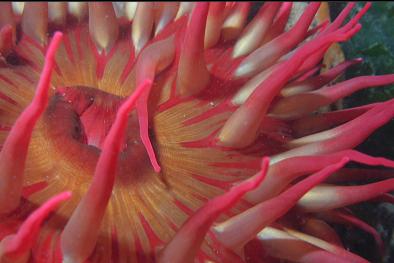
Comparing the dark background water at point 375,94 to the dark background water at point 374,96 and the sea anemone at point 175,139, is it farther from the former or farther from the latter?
the sea anemone at point 175,139

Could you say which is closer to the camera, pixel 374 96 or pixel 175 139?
pixel 175 139

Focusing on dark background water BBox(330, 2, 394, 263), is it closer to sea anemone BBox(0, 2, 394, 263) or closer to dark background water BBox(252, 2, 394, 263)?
dark background water BBox(252, 2, 394, 263)

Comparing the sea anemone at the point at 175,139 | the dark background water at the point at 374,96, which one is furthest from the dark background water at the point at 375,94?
the sea anemone at the point at 175,139

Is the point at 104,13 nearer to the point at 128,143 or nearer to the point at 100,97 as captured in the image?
the point at 100,97

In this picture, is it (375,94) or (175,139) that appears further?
(375,94)

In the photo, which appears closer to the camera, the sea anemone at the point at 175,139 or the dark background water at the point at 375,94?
the sea anemone at the point at 175,139

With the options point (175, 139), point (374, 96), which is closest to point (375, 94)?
point (374, 96)

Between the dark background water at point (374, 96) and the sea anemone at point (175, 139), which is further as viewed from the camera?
the dark background water at point (374, 96)

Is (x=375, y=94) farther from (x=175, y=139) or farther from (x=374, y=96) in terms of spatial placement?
(x=175, y=139)

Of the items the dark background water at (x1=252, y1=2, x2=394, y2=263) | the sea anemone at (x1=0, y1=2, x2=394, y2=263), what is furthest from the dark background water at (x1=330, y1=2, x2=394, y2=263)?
the sea anemone at (x1=0, y1=2, x2=394, y2=263)
